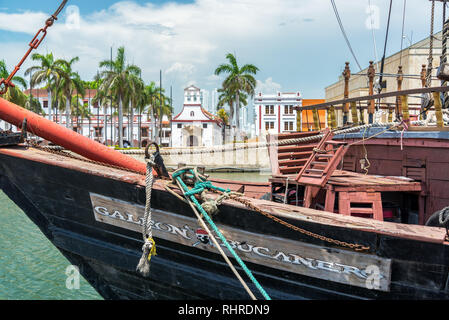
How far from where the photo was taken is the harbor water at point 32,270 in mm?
6957

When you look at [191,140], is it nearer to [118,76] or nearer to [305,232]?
[118,76]

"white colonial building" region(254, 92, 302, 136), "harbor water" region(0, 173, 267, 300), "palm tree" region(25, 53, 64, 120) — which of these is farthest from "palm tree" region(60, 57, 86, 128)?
"harbor water" region(0, 173, 267, 300)

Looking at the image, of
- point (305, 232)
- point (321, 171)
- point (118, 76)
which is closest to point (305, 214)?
point (305, 232)

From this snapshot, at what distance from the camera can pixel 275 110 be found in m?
51.2

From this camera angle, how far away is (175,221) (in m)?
3.69

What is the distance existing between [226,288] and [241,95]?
42.5 meters

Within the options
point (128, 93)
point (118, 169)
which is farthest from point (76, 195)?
point (128, 93)

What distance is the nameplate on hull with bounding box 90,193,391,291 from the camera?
10.3 ft

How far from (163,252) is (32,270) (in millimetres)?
5545

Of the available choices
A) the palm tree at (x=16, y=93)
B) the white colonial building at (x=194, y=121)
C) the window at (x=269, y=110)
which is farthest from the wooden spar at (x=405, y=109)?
the window at (x=269, y=110)

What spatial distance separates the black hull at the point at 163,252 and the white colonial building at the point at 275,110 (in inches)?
1860

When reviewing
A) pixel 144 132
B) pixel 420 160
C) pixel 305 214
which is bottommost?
pixel 305 214

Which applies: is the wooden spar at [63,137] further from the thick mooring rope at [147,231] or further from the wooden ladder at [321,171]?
the wooden ladder at [321,171]
